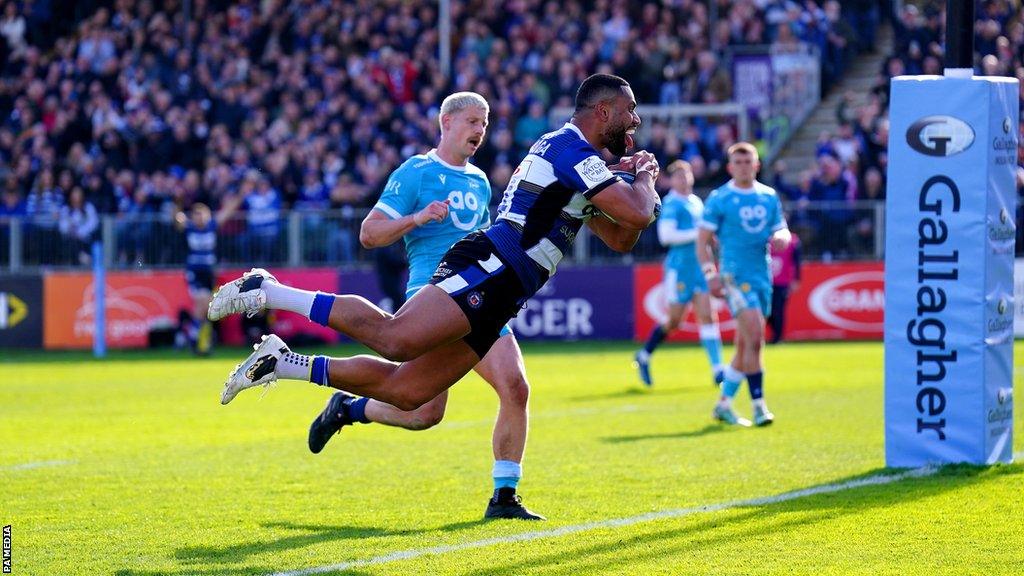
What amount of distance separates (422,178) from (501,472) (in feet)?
6.13

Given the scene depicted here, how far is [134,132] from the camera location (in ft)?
99.0

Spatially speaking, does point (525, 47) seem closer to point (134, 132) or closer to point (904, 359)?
point (134, 132)

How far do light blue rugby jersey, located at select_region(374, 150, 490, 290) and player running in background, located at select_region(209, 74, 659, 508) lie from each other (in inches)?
48.6

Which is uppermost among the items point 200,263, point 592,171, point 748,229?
point 592,171

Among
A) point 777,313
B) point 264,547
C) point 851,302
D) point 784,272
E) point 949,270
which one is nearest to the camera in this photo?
point 264,547

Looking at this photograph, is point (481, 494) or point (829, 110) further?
point (829, 110)

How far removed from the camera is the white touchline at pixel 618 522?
23.2ft

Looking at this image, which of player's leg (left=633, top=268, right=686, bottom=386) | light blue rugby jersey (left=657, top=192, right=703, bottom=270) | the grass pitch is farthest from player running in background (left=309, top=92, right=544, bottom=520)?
player's leg (left=633, top=268, right=686, bottom=386)

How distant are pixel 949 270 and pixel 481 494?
335 centimetres

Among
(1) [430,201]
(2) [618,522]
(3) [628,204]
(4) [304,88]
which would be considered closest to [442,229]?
(1) [430,201]

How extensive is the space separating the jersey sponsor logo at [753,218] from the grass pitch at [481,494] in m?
1.74

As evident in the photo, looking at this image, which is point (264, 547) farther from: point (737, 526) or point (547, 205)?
point (737, 526)

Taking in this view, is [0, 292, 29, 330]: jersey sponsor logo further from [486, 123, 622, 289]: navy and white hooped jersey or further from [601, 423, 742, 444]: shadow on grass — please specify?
[486, 123, 622, 289]: navy and white hooped jersey

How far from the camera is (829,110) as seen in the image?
3045 cm
